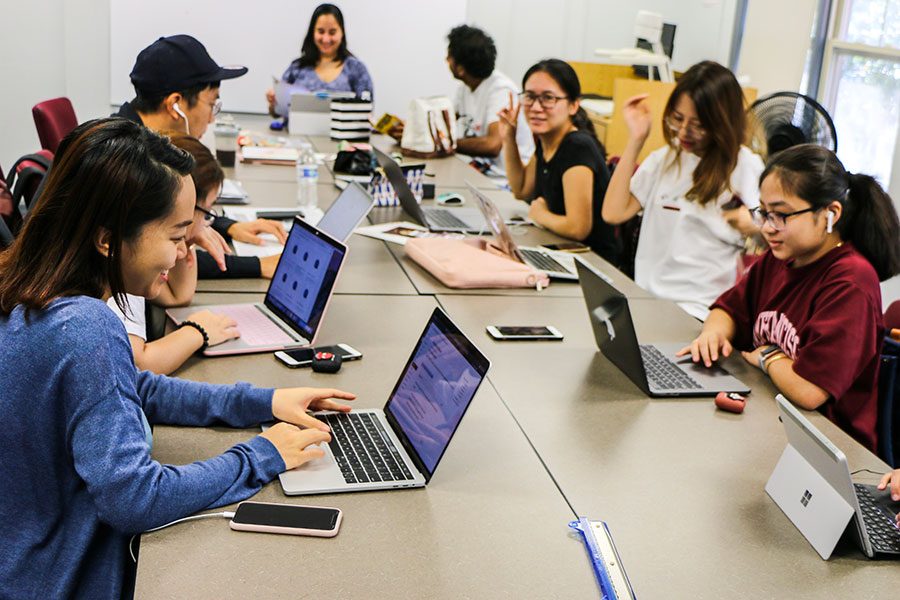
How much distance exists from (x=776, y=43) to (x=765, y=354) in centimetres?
424

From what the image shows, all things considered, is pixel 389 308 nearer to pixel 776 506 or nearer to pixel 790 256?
pixel 790 256

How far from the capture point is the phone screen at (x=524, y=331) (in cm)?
211

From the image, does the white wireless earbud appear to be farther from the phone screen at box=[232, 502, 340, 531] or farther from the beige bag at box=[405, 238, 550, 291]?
the phone screen at box=[232, 502, 340, 531]

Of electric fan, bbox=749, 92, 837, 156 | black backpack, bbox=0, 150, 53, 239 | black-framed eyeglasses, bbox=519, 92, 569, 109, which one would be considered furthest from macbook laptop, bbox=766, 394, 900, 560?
electric fan, bbox=749, 92, 837, 156

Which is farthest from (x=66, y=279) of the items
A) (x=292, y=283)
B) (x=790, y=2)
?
(x=790, y=2)

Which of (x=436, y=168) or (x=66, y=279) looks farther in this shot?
(x=436, y=168)

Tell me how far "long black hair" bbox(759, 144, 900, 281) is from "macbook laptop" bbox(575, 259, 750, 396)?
0.43m

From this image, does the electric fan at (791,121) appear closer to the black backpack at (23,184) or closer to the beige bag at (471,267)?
the beige bag at (471,267)

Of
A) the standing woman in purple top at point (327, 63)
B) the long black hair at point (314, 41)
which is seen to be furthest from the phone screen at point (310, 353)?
the long black hair at point (314, 41)

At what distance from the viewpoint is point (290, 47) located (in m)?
7.01

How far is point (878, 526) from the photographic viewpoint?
136cm

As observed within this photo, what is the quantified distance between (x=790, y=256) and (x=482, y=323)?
2.48 ft

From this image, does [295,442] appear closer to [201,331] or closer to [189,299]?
[201,331]

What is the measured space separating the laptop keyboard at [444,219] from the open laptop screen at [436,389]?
167cm
